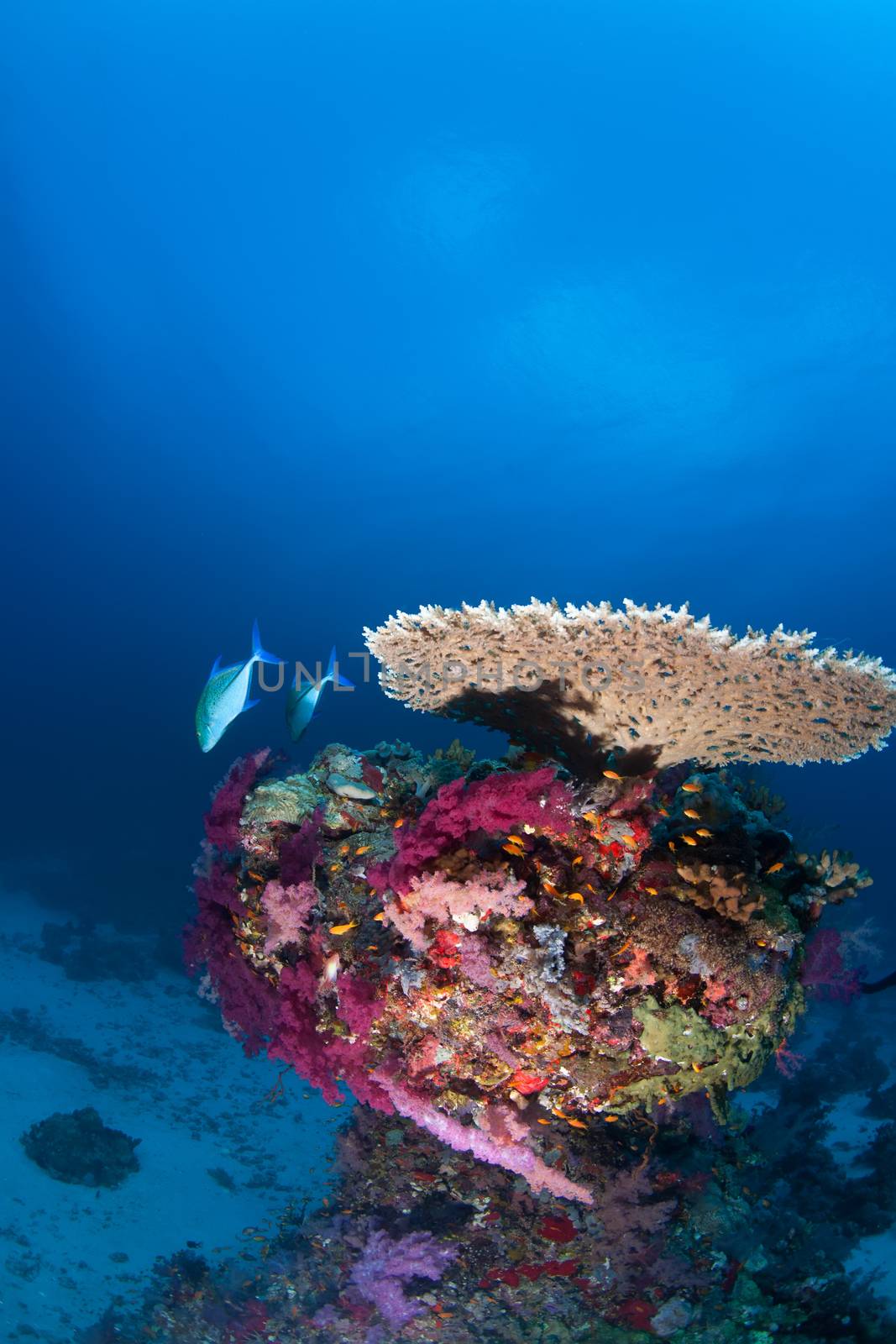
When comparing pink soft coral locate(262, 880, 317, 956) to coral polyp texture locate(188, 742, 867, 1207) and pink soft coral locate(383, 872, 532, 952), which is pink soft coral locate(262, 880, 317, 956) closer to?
coral polyp texture locate(188, 742, 867, 1207)

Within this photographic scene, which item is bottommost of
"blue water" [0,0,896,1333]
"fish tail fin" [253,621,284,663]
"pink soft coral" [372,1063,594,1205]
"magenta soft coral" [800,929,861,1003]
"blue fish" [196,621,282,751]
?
"pink soft coral" [372,1063,594,1205]

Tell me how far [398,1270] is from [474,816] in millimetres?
3567

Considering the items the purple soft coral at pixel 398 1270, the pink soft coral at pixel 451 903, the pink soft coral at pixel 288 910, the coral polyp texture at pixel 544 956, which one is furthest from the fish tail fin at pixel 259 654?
the purple soft coral at pixel 398 1270

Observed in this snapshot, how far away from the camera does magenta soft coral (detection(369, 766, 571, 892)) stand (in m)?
3.65

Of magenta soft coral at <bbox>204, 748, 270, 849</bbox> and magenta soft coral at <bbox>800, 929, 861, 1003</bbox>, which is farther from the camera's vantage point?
magenta soft coral at <bbox>204, 748, 270, 849</bbox>

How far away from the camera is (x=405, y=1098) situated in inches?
150

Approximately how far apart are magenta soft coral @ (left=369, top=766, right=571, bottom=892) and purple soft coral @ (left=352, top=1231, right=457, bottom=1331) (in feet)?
9.68

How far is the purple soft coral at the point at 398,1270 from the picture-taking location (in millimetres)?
4379

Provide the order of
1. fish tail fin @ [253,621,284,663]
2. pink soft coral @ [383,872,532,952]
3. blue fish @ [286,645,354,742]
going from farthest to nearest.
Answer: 1. blue fish @ [286,645,354,742]
2. fish tail fin @ [253,621,284,663]
3. pink soft coral @ [383,872,532,952]

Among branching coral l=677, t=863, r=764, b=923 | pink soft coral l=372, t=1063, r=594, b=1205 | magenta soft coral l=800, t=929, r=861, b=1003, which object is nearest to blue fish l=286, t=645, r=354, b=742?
pink soft coral l=372, t=1063, r=594, b=1205

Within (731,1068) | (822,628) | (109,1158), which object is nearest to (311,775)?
(731,1068)

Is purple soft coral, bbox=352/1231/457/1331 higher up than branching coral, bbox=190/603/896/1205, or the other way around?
branching coral, bbox=190/603/896/1205

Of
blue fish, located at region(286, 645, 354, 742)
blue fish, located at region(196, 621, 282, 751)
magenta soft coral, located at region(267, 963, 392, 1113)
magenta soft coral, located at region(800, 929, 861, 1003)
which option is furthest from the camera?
blue fish, located at region(286, 645, 354, 742)

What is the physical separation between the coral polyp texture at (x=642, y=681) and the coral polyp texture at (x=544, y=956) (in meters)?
0.41
